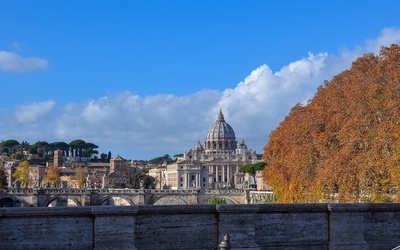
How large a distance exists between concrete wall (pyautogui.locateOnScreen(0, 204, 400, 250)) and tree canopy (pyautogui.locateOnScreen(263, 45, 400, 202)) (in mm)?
17160

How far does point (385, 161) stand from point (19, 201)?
86.6 metres

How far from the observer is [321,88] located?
46.4 metres

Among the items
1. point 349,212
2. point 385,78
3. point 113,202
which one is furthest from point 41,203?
point 349,212

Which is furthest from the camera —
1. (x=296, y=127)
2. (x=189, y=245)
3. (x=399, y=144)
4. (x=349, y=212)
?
(x=296, y=127)

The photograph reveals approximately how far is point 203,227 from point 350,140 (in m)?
22.2

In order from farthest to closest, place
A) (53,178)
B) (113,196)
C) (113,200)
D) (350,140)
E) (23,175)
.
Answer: (53,178) → (23,175) → (113,200) → (113,196) → (350,140)

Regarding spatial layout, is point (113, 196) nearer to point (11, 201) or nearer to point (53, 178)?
point (11, 201)

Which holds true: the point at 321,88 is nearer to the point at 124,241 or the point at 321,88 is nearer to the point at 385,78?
the point at 385,78

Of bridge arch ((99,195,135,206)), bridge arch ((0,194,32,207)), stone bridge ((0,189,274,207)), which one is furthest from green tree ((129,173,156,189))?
bridge arch ((0,194,32,207))

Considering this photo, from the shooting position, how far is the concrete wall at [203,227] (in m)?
12.4

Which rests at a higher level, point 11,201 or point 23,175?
point 23,175

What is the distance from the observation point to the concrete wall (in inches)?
489

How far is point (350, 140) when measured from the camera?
34.7 m

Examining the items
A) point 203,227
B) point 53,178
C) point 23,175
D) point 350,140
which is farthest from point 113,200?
point 203,227
